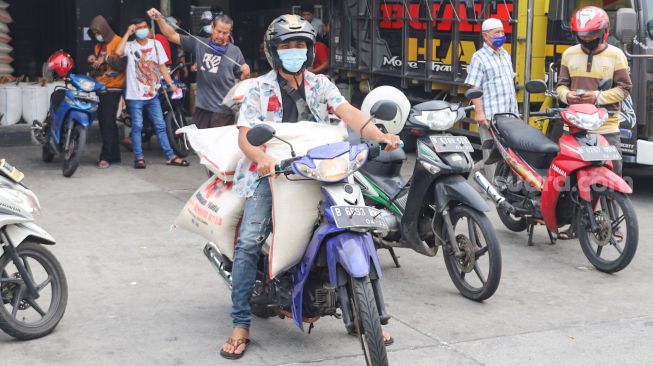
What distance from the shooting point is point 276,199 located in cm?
520

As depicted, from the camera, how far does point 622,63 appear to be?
8.01 meters

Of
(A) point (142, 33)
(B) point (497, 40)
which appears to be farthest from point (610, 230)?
(A) point (142, 33)

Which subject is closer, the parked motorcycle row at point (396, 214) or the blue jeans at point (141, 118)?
the parked motorcycle row at point (396, 214)

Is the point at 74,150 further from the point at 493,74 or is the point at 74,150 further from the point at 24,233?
the point at 24,233

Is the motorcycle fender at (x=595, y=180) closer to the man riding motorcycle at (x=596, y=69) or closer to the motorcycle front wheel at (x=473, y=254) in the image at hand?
the man riding motorcycle at (x=596, y=69)

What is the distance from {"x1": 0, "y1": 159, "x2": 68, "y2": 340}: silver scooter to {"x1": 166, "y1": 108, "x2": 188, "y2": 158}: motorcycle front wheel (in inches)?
238

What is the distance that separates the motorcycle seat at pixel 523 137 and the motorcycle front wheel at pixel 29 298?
12.1 feet

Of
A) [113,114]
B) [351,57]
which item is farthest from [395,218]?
[351,57]

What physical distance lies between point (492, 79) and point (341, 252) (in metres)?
4.58

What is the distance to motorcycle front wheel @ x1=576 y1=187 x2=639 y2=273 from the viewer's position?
6910 mm

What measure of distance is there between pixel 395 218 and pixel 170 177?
4494mm

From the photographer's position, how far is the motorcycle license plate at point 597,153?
710cm

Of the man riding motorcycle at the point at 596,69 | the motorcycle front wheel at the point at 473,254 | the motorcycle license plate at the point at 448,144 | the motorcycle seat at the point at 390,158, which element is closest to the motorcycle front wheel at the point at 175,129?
the man riding motorcycle at the point at 596,69

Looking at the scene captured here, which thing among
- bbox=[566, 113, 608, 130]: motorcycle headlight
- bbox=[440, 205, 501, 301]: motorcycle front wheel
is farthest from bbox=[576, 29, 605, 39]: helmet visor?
bbox=[440, 205, 501, 301]: motorcycle front wheel
